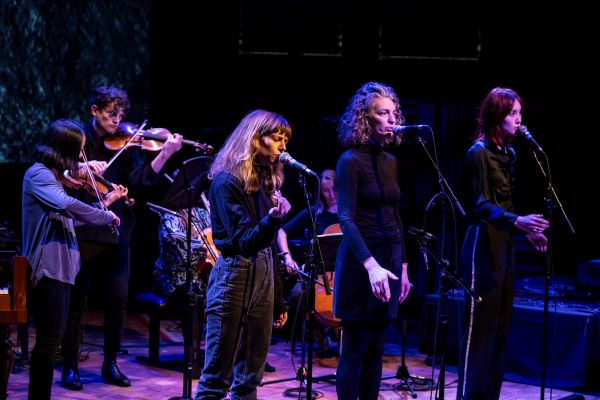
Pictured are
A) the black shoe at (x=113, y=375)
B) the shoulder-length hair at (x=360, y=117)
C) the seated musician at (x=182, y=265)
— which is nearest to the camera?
the shoulder-length hair at (x=360, y=117)

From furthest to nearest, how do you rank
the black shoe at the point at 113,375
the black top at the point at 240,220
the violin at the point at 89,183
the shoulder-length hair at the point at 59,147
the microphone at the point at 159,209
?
the microphone at the point at 159,209, the black shoe at the point at 113,375, the violin at the point at 89,183, the shoulder-length hair at the point at 59,147, the black top at the point at 240,220

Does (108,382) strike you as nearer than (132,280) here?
Yes

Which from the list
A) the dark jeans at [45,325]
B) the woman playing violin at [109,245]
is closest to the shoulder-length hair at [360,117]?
the woman playing violin at [109,245]

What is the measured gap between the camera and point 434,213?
30.0ft

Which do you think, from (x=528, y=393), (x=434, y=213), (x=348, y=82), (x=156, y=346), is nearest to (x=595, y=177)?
(x=434, y=213)

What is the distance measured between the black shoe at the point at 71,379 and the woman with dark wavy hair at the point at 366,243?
2330 mm

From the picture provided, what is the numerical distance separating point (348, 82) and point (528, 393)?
158 inches

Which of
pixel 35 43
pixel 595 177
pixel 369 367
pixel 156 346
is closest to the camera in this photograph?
pixel 369 367

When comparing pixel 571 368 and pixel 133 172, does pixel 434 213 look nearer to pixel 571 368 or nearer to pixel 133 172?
pixel 571 368

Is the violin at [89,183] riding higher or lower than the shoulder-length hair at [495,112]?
lower

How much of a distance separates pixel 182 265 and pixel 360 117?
8.24ft

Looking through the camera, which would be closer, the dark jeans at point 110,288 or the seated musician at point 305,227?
the dark jeans at point 110,288

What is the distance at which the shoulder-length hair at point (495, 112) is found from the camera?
4879 millimetres

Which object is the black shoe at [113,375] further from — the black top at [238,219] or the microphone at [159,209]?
the black top at [238,219]
